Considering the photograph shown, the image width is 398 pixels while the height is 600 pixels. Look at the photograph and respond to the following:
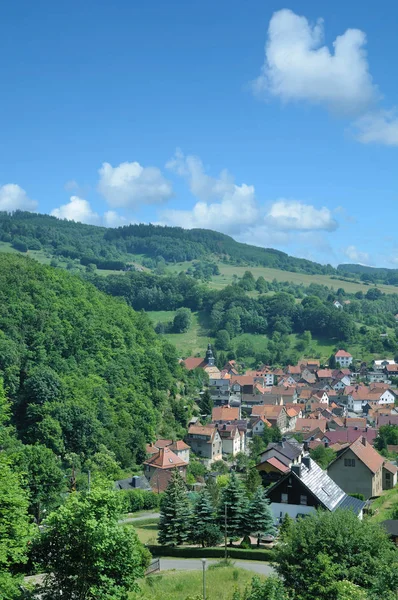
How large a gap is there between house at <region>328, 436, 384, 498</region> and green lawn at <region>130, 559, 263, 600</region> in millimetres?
18920

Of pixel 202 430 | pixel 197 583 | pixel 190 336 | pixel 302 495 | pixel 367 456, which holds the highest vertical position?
pixel 190 336

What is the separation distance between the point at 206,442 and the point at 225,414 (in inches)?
551

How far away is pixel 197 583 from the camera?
78.4 ft

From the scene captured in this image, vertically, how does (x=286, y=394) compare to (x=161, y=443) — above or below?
above

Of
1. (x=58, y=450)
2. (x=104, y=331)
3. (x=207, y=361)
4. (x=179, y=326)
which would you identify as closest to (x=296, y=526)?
(x=58, y=450)

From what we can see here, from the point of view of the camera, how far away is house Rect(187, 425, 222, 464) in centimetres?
6475

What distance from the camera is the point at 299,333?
144250 millimetres

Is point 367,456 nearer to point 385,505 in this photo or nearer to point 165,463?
point 385,505

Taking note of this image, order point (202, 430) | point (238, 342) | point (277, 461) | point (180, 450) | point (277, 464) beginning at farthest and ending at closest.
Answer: point (238, 342), point (202, 430), point (180, 450), point (277, 461), point (277, 464)

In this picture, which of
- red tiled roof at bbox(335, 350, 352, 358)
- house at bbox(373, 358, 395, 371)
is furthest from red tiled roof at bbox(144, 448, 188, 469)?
red tiled roof at bbox(335, 350, 352, 358)

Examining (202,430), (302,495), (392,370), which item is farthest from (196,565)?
(392,370)

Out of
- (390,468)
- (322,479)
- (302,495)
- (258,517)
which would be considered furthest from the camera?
(390,468)

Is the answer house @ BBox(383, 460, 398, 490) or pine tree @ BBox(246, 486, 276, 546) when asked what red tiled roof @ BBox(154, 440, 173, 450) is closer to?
house @ BBox(383, 460, 398, 490)

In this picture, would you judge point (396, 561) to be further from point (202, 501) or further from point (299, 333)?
point (299, 333)
